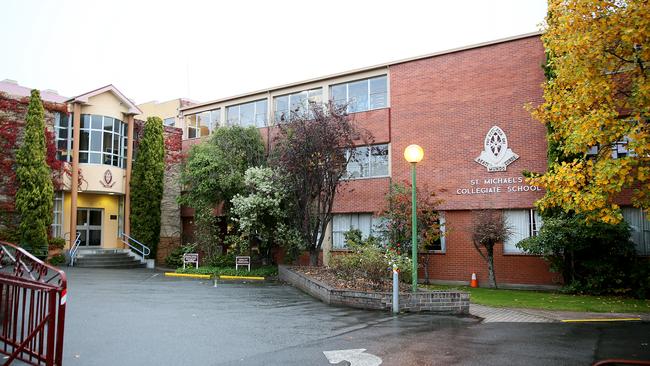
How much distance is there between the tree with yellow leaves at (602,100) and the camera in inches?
384

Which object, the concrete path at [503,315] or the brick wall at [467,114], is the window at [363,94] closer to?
the brick wall at [467,114]

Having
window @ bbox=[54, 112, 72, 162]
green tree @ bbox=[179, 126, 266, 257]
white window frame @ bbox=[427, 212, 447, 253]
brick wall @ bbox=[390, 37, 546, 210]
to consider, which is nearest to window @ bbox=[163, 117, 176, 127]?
window @ bbox=[54, 112, 72, 162]

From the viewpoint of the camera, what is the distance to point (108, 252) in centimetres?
2541

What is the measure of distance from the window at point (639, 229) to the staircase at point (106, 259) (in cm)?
2208

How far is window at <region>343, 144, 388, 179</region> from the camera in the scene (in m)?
22.4

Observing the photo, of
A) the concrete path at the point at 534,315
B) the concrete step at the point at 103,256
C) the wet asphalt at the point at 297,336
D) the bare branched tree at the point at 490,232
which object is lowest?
the concrete path at the point at 534,315

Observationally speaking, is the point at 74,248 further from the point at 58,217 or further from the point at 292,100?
the point at 292,100

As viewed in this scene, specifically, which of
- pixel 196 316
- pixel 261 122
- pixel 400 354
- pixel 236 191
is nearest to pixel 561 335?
pixel 400 354

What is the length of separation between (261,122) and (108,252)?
10.4 metres

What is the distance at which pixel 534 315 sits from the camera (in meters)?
11.8

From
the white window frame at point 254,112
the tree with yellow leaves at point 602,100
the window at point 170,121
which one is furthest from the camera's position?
the window at point 170,121

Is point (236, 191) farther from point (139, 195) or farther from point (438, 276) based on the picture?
point (438, 276)

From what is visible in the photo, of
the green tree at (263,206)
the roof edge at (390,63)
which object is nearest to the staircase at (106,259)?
the green tree at (263,206)

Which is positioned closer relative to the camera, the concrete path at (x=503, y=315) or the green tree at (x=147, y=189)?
the concrete path at (x=503, y=315)
